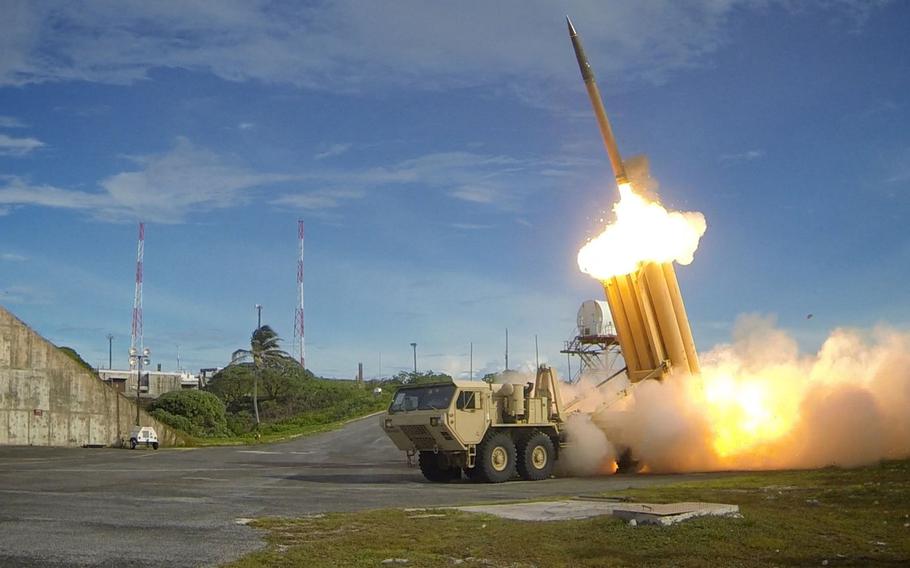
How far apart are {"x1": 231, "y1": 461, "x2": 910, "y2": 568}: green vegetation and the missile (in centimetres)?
1357

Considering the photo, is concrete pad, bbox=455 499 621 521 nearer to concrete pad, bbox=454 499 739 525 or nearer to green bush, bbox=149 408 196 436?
concrete pad, bbox=454 499 739 525

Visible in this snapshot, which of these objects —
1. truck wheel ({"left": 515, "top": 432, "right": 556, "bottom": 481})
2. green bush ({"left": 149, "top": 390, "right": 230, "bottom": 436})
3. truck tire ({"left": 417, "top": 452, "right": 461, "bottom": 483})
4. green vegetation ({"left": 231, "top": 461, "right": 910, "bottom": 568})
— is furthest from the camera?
green bush ({"left": 149, "top": 390, "right": 230, "bottom": 436})

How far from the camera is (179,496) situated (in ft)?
60.4

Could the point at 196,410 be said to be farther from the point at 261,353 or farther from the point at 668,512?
the point at 668,512

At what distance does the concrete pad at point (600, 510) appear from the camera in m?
12.2

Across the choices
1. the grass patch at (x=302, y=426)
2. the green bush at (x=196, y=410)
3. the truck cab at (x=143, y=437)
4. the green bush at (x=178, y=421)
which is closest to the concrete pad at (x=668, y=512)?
the truck cab at (x=143, y=437)

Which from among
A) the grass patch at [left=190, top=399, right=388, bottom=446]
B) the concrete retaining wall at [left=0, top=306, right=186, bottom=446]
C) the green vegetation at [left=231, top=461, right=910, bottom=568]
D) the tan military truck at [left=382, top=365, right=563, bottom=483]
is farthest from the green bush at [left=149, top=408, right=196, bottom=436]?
the green vegetation at [left=231, top=461, right=910, bottom=568]

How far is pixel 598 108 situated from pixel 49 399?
3443 centimetres

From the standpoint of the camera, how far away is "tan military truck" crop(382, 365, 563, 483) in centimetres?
2341

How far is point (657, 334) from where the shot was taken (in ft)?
88.0

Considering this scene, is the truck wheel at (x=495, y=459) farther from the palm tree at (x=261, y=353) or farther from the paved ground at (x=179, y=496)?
the palm tree at (x=261, y=353)

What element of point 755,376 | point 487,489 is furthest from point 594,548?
point 755,376

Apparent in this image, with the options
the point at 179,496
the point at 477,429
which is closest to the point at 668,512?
the point at 179,496

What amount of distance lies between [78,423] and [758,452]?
3620cm
